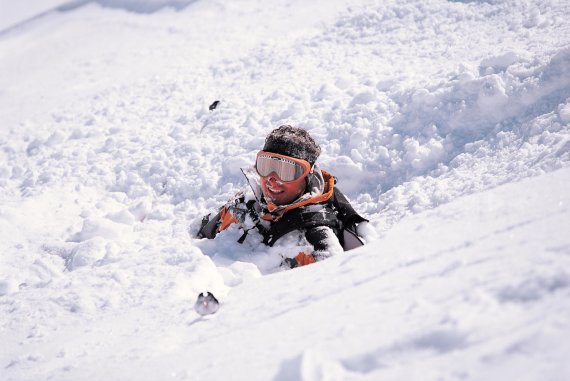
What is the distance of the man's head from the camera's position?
14.4 ft

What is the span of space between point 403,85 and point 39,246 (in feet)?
16.2

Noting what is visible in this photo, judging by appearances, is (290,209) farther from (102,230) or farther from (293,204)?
(102,230)

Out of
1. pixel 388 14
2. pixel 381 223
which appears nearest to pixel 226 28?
pixel 388 14

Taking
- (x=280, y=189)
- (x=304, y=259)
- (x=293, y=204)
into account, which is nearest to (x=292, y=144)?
(x=280, y=189)

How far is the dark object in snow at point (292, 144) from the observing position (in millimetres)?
4488

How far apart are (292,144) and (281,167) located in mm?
251

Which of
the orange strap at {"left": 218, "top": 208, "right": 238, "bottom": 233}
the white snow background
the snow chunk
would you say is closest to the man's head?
the orange strap at {"left": 218, "top": 208, "right": 238, "bottom": 233}

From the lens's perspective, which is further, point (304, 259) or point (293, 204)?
point (293, 204)

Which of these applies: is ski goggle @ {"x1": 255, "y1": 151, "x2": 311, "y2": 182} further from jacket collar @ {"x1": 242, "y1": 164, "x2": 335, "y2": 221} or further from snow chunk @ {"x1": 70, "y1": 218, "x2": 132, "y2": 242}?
snow chunk @ {"x1": 70, "y1": 218, "x2": 132, "y2": 242}

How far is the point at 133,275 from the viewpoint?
12.0 feet

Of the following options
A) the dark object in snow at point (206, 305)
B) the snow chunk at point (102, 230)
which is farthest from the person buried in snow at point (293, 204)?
the dark object in snow at point (206, 305)

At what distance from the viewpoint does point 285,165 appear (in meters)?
4.39

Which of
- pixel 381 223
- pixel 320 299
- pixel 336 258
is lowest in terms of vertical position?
pixel 381 223

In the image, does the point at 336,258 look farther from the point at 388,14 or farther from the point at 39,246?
the point at 388,14
